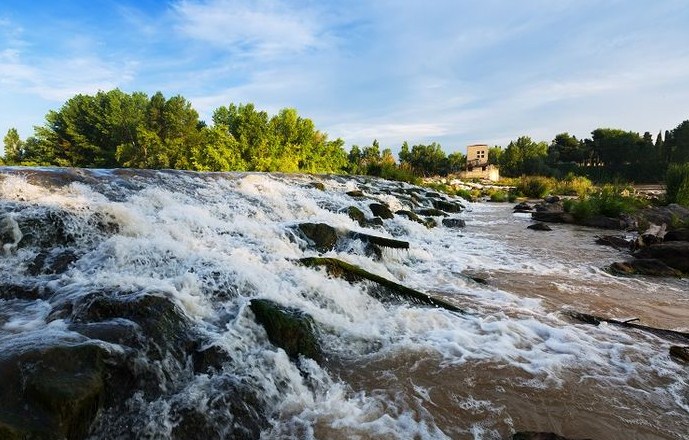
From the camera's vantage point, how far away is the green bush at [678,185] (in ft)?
49.9

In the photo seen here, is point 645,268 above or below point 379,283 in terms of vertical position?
below

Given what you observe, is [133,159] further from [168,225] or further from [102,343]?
[102,343]

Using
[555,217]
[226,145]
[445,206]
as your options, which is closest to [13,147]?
[226,145]

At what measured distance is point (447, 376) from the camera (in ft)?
11.7

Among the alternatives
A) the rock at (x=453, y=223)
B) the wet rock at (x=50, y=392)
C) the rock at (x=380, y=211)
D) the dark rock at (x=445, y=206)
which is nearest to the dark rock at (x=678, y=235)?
the rock at (x=453, y=223)

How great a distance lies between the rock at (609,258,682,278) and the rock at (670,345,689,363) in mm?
3985

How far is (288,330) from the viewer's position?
12.9 ft

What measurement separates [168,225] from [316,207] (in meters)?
5.05

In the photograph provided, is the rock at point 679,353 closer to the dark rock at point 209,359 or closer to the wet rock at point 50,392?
the dark rock at point 209,359

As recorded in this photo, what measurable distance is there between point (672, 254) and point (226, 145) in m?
36.8

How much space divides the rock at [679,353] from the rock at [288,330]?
3.64 meters

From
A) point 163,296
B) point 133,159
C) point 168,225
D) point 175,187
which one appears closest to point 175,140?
point 133,159

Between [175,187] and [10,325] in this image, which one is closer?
[10,325]

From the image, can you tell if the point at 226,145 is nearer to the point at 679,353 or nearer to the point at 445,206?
the point at 445,206
